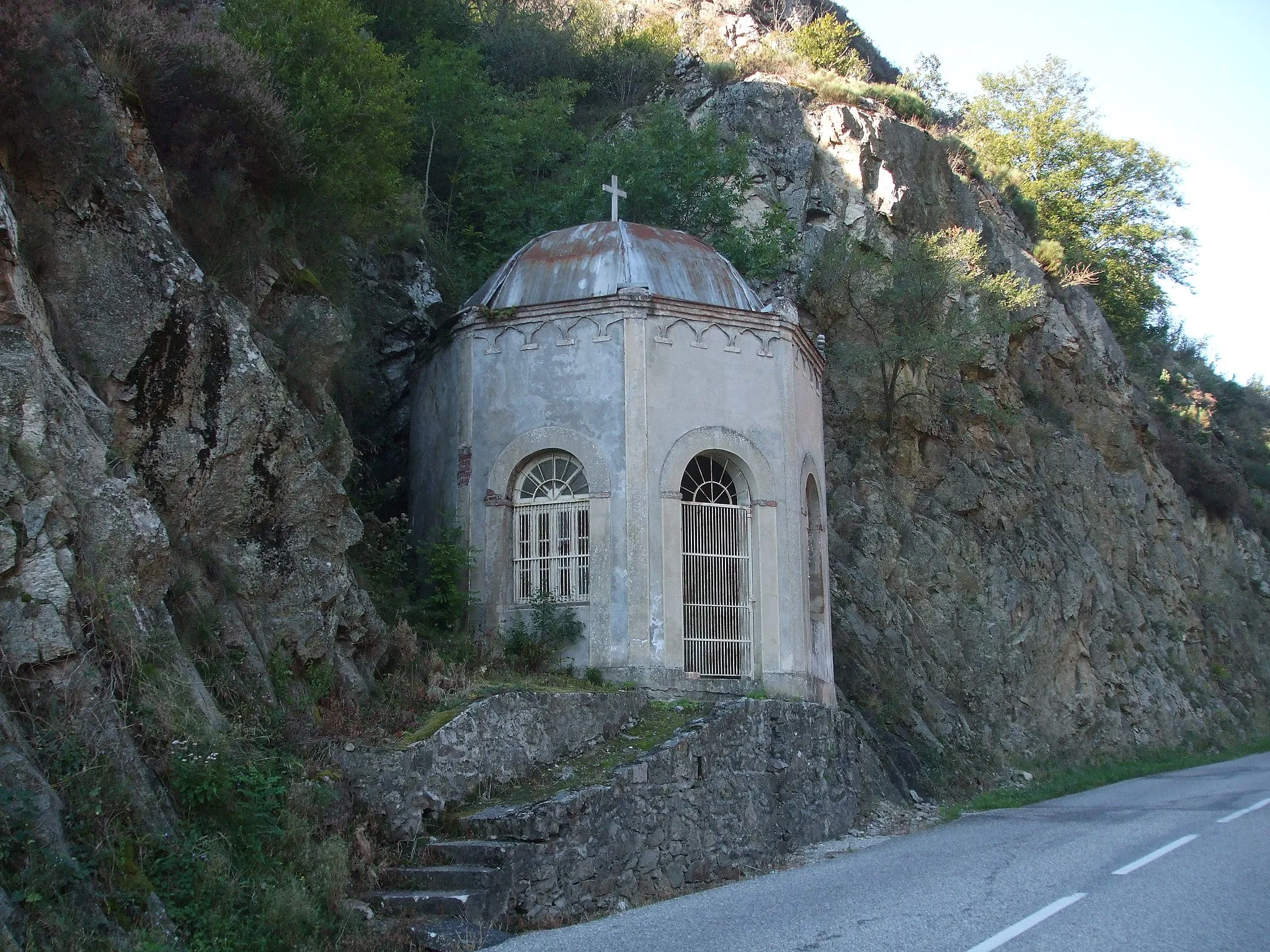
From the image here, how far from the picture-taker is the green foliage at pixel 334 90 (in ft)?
52.0

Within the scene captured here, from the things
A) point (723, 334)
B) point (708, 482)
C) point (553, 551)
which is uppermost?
point (723, 334)

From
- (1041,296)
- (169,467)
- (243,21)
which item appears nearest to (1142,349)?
(1041,296)

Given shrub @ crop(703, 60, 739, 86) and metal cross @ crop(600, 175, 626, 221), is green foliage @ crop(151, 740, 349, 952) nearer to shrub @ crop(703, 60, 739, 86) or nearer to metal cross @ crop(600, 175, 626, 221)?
metal cross @ crop(600, 175, 626, 221)

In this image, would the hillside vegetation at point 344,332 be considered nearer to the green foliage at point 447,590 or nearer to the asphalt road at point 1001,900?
the green foliage at point 447,590

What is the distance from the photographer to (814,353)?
1836 centimetres

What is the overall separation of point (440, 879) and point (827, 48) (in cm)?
3012

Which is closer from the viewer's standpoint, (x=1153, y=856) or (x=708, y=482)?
(x=1153, y=856)

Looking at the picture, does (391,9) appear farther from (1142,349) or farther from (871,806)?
(1142,349)

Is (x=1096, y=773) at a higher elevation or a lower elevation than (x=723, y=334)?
lower

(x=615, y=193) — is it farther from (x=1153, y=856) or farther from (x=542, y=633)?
(x=1153, y=856)

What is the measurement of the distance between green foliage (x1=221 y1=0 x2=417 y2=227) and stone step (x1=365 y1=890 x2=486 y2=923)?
9.48 meters

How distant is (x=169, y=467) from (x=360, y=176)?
6718 mm

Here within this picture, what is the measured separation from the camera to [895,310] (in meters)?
27.0

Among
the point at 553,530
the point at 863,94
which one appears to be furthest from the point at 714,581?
the point at 863,94
